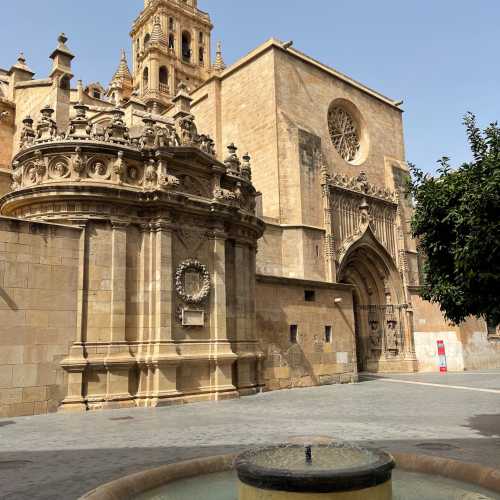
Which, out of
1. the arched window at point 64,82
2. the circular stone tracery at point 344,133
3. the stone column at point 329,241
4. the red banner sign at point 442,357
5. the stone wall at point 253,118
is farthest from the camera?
the circular stone tracery at point 344,133

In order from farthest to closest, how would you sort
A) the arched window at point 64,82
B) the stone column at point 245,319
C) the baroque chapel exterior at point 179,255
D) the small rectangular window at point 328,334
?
the arched window at point 64,82 < the small rectangular window at point 328,334 < the stone column at point 245,319 < the baroque chapel exterior at point 179,255

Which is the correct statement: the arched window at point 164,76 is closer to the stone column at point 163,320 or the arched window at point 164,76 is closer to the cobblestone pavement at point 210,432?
the stone column at point 163,320

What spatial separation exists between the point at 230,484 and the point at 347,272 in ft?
80.3

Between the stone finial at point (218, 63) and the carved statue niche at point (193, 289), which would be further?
the stone finial at point (218, 63)

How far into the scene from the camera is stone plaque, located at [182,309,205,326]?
14407 mm

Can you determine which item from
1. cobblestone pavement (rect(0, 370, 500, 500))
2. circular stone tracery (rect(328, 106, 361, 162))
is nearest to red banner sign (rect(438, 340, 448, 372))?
circular stone tracery (rect(328, 106, 361, 162))

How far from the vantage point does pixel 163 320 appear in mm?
13766

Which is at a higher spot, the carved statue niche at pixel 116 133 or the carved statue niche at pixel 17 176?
the carved statue niche at pixel 116 133

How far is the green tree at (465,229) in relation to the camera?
819 centimetres

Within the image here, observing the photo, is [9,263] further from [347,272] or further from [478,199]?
Answer: [347,272]

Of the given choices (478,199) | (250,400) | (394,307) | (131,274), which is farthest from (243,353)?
(394,307)

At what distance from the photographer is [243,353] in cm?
1576

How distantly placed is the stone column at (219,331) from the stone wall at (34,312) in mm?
3986

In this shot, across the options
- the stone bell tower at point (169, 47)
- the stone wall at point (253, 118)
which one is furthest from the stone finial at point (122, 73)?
the stone wall at point (253, 118)
